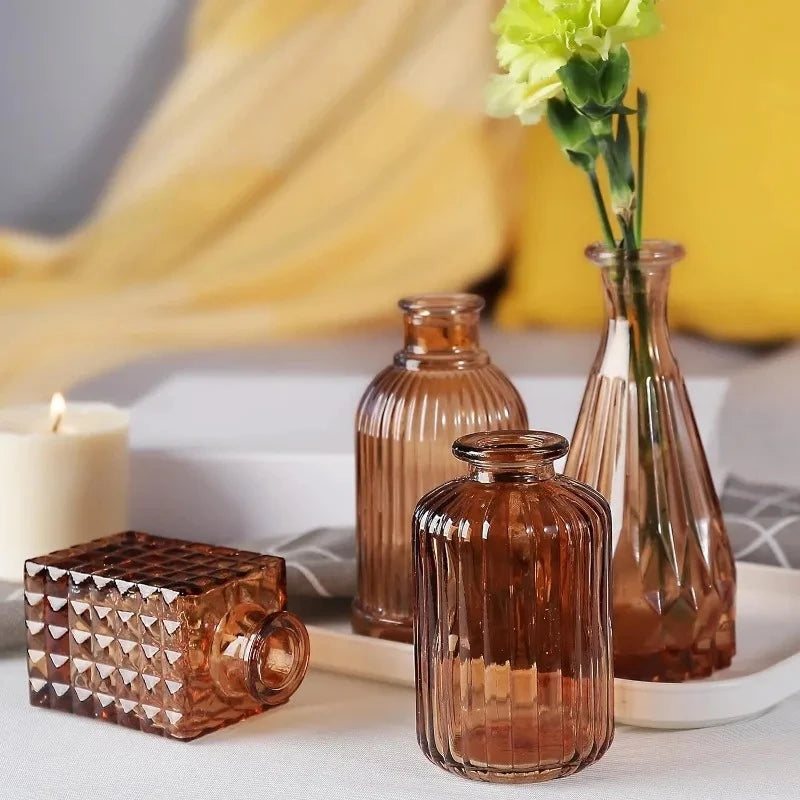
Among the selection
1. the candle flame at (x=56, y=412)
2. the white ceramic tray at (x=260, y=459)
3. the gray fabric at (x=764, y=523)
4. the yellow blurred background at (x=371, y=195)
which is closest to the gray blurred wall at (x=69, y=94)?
the yellow blurred background at (x=371, y=195)

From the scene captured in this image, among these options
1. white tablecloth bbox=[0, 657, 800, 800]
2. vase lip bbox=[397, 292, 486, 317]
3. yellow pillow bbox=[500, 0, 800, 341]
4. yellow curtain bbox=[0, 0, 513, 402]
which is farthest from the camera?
yellow curtain bbox=[0, 0, 513, 402]

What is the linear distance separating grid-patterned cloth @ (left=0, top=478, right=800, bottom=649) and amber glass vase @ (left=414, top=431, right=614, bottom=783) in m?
0.21

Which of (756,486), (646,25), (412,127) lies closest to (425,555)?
(646,25)

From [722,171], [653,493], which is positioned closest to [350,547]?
[653,493]

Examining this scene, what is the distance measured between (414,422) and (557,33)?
222 millimetres

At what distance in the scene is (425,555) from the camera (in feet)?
2.11

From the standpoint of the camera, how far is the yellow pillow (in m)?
1.33

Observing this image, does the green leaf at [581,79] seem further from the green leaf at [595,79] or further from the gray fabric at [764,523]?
the gray fabric at [764,523]

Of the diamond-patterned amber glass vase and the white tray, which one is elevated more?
the diamond-patterned amber glass vase

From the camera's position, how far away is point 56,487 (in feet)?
2.90

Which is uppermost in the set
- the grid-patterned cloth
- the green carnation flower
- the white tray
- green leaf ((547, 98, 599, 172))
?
the green carnation flower

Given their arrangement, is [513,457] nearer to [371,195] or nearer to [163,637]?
[163,637]

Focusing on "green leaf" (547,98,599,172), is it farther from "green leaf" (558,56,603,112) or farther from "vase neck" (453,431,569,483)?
"vase neck" (453,431,569,483)

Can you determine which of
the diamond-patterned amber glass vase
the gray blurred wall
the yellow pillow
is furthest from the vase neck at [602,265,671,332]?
the gray blurred wall
